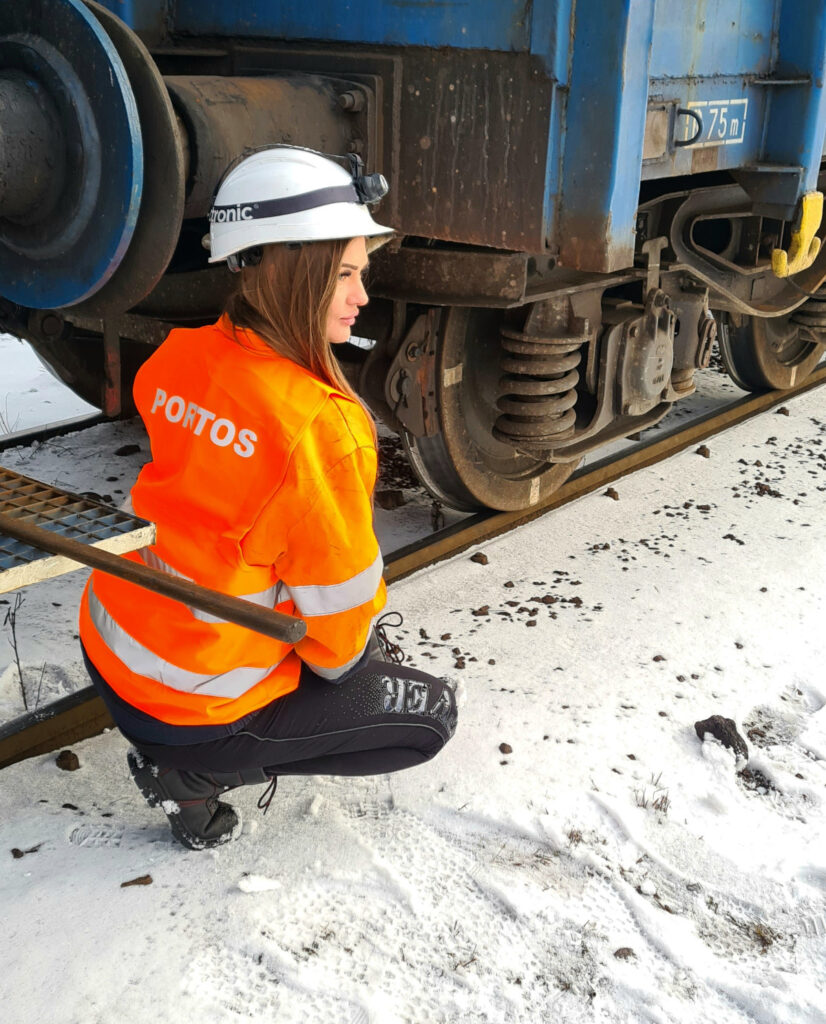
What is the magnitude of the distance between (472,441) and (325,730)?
190 cm

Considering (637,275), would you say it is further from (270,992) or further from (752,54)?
(270,992)

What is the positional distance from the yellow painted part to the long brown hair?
2.16m

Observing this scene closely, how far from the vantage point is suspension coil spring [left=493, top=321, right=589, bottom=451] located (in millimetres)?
3756

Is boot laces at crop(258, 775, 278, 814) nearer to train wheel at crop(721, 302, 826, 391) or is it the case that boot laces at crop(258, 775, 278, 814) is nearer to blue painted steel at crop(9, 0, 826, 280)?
blue painted steel at crop(9, 0, 826, 280)

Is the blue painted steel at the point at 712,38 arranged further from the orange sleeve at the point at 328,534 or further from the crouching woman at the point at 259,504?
the orange sleeve at the point at 328,534

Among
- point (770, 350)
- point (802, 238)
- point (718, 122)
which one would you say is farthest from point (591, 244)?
point (770, 350)

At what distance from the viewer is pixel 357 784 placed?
2949 millimetres

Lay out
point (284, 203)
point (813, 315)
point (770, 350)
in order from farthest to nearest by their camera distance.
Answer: point (770, 350), point (813, 315), point (284, 203)

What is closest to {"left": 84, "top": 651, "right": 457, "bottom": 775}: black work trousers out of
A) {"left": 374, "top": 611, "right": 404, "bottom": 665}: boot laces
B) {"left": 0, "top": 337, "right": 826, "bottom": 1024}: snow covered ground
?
{"left": 0, "top": 337, "right": 826, "bottom": 1024}: snow covered ground

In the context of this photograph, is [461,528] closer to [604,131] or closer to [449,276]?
[449,276]

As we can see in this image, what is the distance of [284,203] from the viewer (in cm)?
214

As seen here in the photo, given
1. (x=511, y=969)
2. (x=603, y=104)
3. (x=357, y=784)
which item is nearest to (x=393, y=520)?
(x=357, y=784)

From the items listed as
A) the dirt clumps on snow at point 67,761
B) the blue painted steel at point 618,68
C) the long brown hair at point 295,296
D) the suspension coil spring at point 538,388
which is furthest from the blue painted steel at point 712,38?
the dirt clumps on snow at point 67,761

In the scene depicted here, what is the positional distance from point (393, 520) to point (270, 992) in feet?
8.36
